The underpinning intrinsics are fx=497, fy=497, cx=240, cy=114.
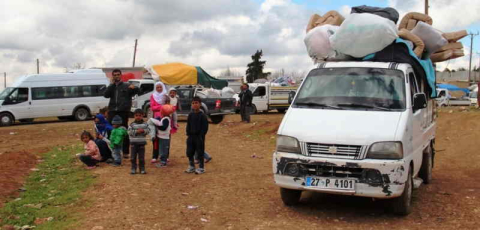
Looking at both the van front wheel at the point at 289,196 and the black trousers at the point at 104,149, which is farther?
the black trousers at the point at 104,149

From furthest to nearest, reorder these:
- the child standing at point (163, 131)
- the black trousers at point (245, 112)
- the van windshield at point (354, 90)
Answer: the black trousers at point (245, 112), the child standing at point (163, 131), the van windshield at point (354, 90)

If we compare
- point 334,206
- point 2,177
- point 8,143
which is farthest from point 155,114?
point 8,143

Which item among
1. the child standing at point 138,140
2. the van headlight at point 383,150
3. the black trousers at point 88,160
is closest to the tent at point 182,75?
the black trousers at point 88,160

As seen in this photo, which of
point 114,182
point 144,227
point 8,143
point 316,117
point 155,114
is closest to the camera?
point 144,227

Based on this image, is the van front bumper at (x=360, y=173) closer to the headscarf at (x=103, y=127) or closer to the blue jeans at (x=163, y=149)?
the blue jeans at (x=163, y=149)

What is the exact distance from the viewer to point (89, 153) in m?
9.86

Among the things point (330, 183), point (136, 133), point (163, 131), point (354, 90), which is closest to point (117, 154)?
point (163, 131)

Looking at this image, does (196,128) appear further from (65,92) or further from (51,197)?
(65,92)

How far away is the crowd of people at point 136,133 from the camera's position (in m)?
8.97

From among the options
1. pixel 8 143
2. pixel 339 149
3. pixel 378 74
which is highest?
pixel 378 74

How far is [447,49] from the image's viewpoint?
8.53 metres

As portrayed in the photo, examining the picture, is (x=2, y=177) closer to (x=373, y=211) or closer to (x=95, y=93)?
(x=373, y=211)

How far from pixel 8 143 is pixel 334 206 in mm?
12657

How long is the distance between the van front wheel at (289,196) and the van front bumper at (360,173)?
0.54 m
